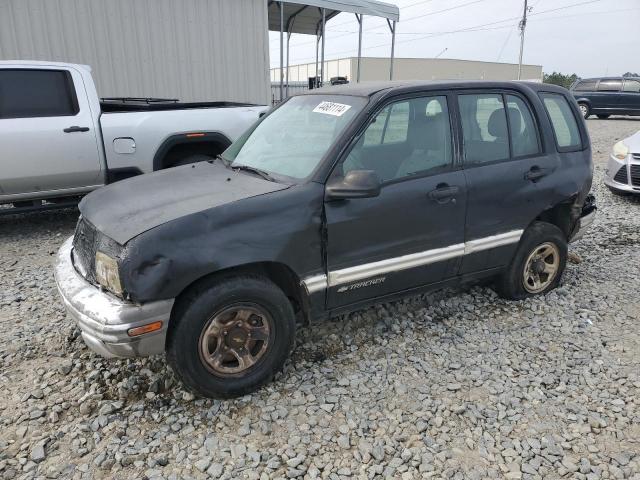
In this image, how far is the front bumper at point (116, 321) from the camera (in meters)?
2.47

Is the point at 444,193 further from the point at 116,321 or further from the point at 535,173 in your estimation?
the point at 116,321

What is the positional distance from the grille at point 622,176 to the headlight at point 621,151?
8.0 inches

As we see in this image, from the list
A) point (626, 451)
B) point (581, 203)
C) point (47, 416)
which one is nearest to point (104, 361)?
point (47, 416)

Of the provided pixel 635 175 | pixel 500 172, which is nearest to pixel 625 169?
pixel 635 175

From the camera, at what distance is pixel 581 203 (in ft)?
13.7

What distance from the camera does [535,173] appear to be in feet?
12.4

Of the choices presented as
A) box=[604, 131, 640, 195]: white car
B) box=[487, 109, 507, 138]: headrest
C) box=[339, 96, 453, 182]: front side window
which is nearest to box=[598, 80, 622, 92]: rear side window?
box=[604, 131, 640, 195]: white car

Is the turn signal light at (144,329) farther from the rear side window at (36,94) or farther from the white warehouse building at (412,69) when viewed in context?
the white warehouse building at (412,69)

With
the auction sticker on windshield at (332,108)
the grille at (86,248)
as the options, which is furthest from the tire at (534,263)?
the grille at (86,248)

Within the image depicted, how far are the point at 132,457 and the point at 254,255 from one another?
121 cm

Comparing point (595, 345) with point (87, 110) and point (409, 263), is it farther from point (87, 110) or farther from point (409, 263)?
point (87, 110)

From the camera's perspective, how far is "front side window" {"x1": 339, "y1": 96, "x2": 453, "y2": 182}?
314cm

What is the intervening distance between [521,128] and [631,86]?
19771mm

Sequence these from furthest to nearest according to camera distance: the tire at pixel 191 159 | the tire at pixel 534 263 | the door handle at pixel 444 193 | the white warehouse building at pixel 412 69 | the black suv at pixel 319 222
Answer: the white warehouse building at pixel 412 69, the tire at pixel 191 159, the tire at pixel 534 263, the door handle at pixel 444 193, the black suv at pixel 319 222
